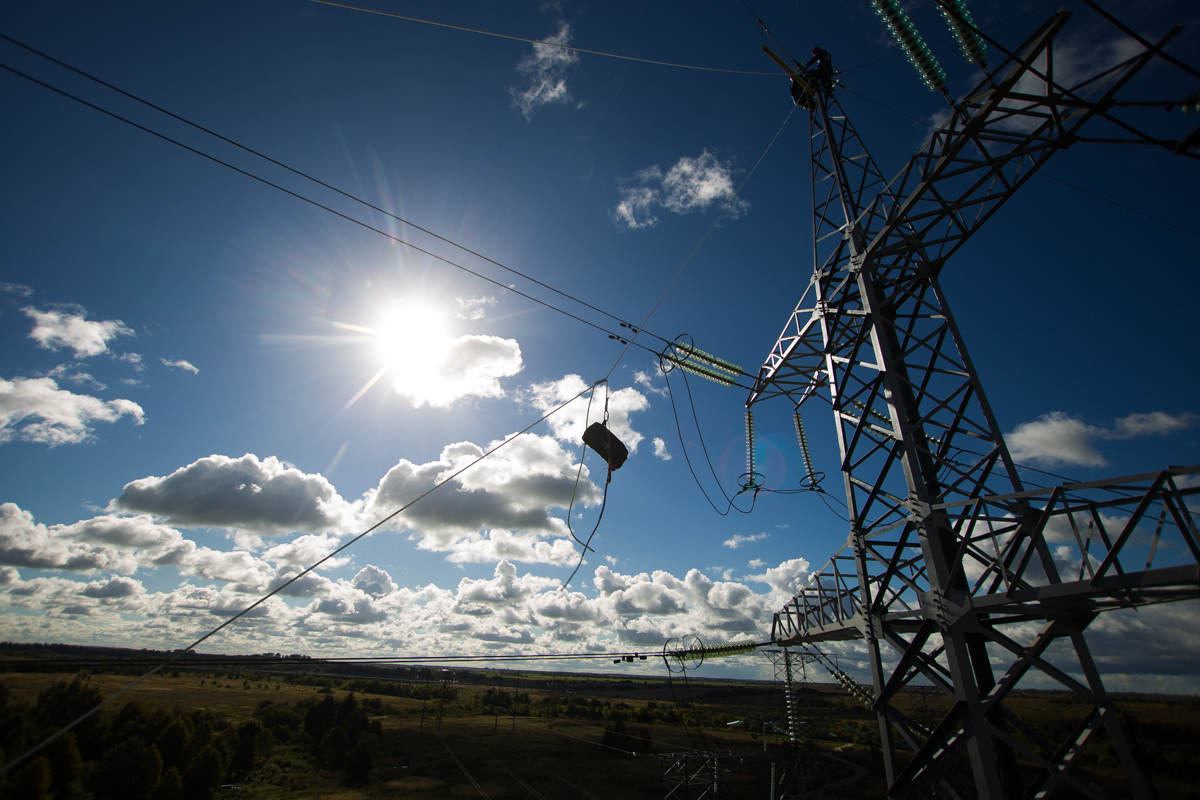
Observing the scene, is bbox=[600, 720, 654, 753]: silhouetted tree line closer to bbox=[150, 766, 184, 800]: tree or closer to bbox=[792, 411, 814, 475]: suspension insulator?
bbox=[150, 766, 184, 800]: tree

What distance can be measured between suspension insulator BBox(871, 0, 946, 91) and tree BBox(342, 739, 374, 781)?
66685 millimetres

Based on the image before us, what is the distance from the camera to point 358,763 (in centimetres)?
4838

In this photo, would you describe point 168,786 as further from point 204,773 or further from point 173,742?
point 173,742

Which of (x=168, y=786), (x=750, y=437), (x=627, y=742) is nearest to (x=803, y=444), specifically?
(x=750, y=437)

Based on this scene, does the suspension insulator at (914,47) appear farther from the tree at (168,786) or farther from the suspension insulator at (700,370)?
the tree at (168,786)

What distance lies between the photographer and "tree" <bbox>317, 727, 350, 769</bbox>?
2082 inches

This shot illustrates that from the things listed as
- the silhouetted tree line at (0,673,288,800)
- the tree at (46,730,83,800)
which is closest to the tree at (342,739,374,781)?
the silhouetted tree line at (0,673,288,800)

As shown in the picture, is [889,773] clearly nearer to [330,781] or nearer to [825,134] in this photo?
[825,134]

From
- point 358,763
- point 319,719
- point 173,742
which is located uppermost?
point 173,742

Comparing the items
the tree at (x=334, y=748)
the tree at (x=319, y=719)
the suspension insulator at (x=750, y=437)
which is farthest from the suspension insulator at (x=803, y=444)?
the tree at (x=319, y=719)

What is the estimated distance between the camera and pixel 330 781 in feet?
154

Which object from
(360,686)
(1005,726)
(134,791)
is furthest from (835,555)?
(360,686)

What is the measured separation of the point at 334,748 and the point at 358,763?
837 cm

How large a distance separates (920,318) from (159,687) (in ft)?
429
